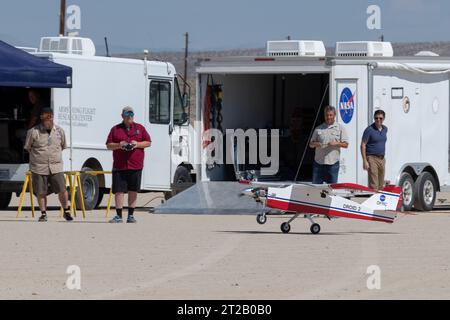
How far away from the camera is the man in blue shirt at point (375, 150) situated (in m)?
23.1

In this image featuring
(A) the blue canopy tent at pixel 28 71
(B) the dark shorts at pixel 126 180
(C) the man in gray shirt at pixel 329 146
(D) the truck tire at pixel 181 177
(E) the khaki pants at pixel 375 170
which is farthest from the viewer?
(D) the truck tire at pixel 181 177

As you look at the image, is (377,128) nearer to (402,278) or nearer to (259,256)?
(259,256)

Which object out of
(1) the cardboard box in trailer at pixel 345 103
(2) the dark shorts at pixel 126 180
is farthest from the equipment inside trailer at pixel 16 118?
(2) the dark shorts at pixel 126 180

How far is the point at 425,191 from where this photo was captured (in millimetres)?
25266

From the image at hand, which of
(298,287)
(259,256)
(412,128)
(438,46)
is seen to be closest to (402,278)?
(298,287)

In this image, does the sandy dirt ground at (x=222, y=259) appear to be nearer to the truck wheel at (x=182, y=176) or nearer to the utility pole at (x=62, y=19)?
the truck wheel at (x=182, y=176)

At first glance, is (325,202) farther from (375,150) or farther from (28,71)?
(28,71)

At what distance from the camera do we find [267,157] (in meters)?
25.6

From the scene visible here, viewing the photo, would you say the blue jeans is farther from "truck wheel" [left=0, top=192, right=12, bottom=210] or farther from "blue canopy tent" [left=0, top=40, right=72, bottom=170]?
"truck wheel" [left=0, top=192, right=12, bottom=210]

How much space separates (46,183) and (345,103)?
17.1 feet

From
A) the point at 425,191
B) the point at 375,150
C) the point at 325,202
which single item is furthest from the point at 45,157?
the point at 425,191

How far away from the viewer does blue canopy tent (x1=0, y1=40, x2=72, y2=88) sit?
75.3 ft

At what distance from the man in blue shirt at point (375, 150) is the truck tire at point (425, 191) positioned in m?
1.82

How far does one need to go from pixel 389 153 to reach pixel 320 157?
105 inches
